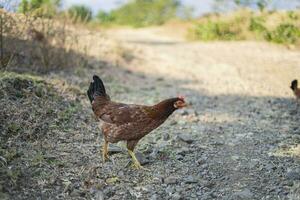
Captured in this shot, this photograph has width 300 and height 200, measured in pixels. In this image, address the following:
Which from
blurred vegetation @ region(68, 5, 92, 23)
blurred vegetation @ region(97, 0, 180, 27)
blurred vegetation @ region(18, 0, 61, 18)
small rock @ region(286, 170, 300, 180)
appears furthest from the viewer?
blurred vegetation @ region(97, 0, 180, 27)

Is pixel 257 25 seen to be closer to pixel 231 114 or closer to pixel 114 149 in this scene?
pixel 231 114

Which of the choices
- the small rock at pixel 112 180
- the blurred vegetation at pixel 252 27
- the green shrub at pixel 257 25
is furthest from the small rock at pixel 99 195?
the green shrub at pixel 257 25

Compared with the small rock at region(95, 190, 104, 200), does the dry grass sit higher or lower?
higher

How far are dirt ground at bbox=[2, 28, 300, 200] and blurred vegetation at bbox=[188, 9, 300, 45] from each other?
1767 millimetres

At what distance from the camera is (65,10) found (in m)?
10.4

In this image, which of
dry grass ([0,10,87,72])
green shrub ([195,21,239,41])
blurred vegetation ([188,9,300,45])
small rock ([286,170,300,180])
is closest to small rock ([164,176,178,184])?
small rock ([286,170,300,180])

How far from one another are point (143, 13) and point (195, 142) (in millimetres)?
24219

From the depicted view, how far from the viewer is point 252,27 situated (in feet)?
49.9

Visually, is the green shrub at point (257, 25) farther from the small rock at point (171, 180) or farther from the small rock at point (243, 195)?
the small rock at point (243, 195)

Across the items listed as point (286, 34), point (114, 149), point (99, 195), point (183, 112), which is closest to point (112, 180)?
point (99, 195)

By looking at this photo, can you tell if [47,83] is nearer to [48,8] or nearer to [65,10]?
[48,8]

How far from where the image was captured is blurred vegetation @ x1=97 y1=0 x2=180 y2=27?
26.8 metres

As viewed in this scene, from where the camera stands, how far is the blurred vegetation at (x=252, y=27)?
527 inches

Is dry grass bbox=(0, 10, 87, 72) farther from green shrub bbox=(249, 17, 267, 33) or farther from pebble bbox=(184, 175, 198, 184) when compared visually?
green shrub bbox=(249, 17, 267, 33)
